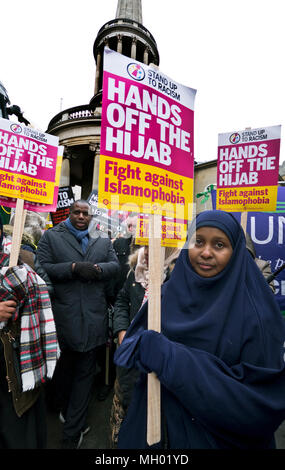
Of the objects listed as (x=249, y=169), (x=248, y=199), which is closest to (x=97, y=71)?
(x=249, y=169)

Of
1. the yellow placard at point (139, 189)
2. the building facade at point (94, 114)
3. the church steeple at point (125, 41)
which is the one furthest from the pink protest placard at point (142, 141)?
the church steeple at point (125, 41)

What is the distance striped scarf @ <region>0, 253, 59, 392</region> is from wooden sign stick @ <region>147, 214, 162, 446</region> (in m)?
0.82

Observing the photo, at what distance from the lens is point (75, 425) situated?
82.0 inches

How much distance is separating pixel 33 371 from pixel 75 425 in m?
0.99

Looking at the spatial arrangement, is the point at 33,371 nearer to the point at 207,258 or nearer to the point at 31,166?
the point at 207,258

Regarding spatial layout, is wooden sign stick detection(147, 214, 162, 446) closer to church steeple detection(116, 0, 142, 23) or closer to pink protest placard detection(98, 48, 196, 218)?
pink protest placard detection(98, 48, 196, 218)

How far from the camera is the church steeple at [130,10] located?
23328 mm

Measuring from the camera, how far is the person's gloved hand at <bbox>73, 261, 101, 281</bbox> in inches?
86.0

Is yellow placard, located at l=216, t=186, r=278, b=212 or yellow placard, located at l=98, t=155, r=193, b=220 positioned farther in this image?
yellow placard, located at l=216, t=186, r=278, b=212

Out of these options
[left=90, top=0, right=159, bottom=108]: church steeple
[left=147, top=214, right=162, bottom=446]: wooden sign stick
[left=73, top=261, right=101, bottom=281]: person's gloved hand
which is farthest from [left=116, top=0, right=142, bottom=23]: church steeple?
[left=147, top=214, right=162, bottom=446]: wooden sign stick

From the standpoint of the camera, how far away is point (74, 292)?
89.0 inches

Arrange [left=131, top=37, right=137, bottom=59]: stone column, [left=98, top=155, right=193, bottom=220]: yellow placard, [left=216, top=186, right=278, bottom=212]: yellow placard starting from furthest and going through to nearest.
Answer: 1. [left=131, top=37, right=137, bottom=59]: stone column
2. [left=216, top=186, right=278, bottom=212]: yellow placard
3. [left=98, top=155, right=193, bottom=220]: yellow placard

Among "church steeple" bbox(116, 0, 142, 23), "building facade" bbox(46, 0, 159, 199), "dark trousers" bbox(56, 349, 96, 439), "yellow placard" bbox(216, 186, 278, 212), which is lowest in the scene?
"dark trousers" bbox(56, 349, 96, 439)

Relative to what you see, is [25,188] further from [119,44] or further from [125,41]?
[125,41]
